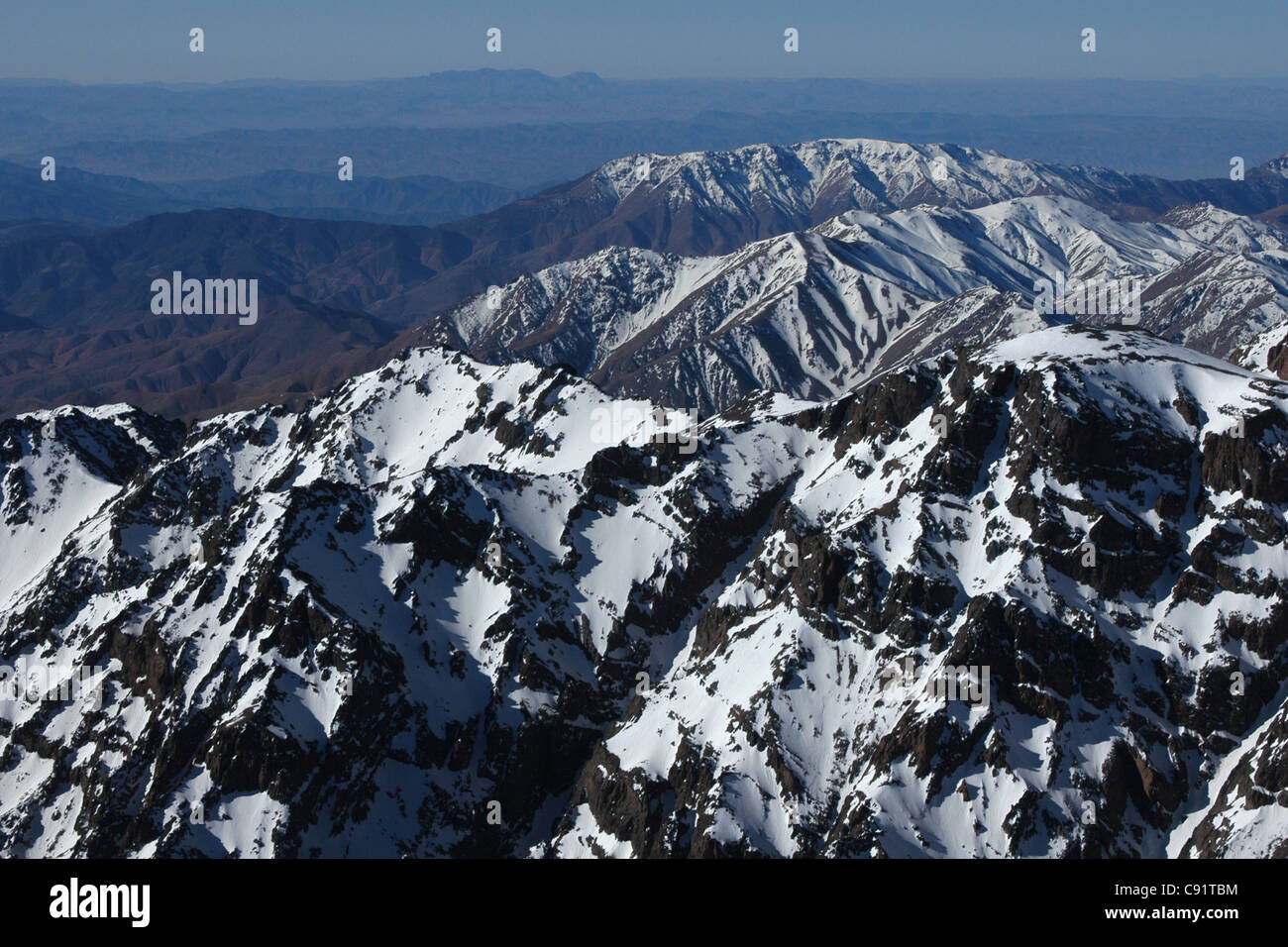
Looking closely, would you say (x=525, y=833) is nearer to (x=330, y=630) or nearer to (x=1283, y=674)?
(x=330, y=630)

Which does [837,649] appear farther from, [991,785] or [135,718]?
[135,718]

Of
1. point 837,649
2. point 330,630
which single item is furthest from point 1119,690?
point 330,630
